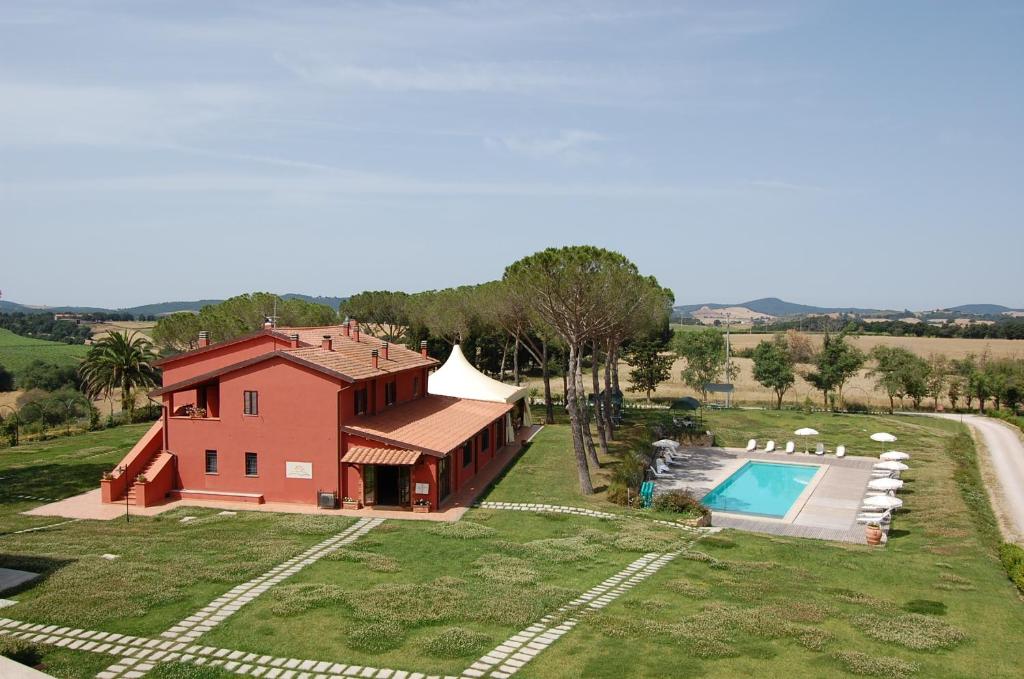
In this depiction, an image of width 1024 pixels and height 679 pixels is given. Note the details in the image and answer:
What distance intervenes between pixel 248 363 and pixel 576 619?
53.5ft

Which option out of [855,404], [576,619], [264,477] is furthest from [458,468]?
[855,404]

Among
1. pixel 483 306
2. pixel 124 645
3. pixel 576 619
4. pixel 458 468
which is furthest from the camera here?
pixel 483 306

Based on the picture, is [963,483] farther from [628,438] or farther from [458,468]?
[458,468]

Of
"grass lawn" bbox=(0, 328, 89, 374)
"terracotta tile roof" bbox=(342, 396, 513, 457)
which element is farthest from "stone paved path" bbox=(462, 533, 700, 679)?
"grass lawn" bbox=(0, 328, 89, 374)

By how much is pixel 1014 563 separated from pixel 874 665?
411 inches

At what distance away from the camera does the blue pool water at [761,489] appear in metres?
33.3

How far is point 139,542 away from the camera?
21406 mm

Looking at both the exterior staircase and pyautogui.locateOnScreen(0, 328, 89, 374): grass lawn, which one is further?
pyautogui.locateOnScreen(0, 328, 89, 374): grass lawn

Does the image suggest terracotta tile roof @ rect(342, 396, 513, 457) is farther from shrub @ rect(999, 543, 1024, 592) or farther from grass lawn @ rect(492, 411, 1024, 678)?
shrub @ rect(999, 543, 1024, 592)

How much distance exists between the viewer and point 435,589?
58.1 feet

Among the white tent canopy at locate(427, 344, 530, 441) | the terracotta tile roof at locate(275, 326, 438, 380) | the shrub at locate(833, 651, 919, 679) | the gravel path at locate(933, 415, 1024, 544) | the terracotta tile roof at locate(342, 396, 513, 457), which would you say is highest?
the terracotta tile roof at locate(275, 326, 438, 380)

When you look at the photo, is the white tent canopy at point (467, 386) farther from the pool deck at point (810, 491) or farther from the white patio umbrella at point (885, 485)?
the white patio umbrella at point (885, 485)

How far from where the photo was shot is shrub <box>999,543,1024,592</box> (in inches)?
796

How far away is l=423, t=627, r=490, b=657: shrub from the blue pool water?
20282 mm
